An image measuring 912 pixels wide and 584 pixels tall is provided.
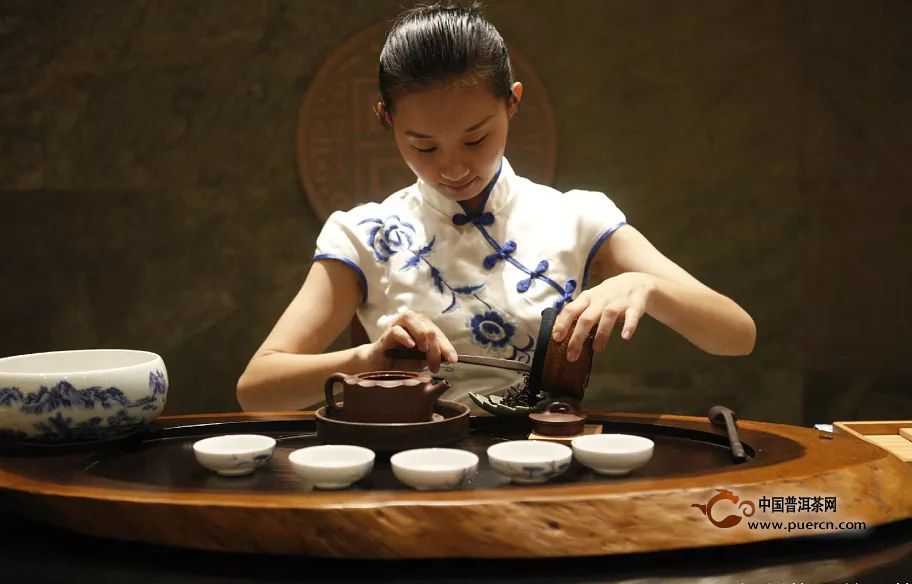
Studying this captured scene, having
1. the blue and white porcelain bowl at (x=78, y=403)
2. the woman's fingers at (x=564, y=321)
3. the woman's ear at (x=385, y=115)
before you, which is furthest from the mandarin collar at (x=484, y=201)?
the blue and white porcelain bowl at (x=78, y=403)

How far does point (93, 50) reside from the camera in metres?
3.95

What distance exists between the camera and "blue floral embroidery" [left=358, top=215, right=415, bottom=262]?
227 cm

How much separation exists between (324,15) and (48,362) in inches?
107

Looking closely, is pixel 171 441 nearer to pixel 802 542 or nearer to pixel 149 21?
pixel 802 542

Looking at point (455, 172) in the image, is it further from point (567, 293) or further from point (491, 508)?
point (491, 508)

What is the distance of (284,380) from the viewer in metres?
2.06

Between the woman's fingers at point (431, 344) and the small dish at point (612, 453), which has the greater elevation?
the woman's fingers at point (431, 344)

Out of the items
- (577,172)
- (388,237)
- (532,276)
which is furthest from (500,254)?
(577,172)

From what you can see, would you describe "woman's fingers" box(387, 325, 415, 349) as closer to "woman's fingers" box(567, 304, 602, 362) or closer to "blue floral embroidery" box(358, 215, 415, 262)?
"woman's fingers" box(567, 304, 602, 362)

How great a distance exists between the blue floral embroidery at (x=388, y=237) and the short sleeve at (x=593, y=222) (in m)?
0.48

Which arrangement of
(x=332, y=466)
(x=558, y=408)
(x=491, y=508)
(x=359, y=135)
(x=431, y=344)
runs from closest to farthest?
(x=491, y=508), (x=332, y=466), (x=558, y=408), (x=431, y=344), (x=359, y=135)

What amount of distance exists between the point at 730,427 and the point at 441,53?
1081 mm

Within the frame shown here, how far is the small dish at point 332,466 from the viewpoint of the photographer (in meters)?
1.20

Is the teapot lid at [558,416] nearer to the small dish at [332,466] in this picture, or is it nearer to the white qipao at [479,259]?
the small dish at [332,466]
